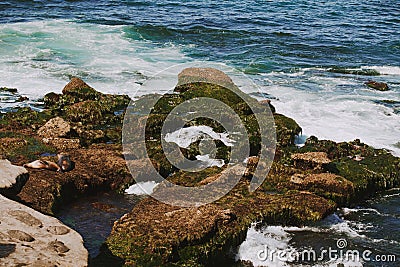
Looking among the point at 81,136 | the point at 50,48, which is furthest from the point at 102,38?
the point at 81,136

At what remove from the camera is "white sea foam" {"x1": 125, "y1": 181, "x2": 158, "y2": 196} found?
11.9 metres

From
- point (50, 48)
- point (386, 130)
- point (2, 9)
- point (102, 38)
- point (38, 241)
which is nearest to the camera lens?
point (38, 241)

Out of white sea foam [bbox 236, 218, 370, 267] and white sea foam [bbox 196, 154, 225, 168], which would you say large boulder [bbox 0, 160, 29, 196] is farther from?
white sea foam [bbox 196, 154, 225, 168]

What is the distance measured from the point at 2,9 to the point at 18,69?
17.0m

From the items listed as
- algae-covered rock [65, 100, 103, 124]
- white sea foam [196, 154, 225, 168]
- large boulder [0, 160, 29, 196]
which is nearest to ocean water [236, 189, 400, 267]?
white sea foam [196, 154, 225, 168]

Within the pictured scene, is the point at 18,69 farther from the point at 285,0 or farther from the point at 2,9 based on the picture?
the point at 285,0

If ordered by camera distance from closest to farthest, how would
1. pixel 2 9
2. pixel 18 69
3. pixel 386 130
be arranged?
pixel 386 130 < pixel 18 69 < pixel 2 9

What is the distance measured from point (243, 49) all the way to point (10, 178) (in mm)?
21398

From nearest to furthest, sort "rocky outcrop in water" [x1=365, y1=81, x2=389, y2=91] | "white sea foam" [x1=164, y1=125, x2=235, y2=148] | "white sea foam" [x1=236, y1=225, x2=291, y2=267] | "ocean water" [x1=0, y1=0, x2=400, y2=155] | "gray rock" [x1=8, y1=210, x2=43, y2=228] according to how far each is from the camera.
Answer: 1. "gray rock" [x1=8, y1=210, x2=43, y2=228]
2. "white sea foam" [x1=236, y1=225, x2=291, y2=267]
3. "white sea foam" [x1=164, y1=125, x2=235, y2=148]
4. "ocean water" [x1=0, y1=0, x2=400, y2=155]
5. "rocky outcrop in water" [x1=365, y1=81, x2=389, y2=91]

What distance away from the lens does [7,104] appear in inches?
707

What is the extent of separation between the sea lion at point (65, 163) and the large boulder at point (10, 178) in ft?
7.07

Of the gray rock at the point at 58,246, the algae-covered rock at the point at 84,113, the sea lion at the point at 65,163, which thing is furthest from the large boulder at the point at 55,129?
the gray rock at the point at 58,246

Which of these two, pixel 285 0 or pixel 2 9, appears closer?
pixel 2 9

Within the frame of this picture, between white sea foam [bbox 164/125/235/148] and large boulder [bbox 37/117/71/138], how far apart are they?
2754 millimetres
